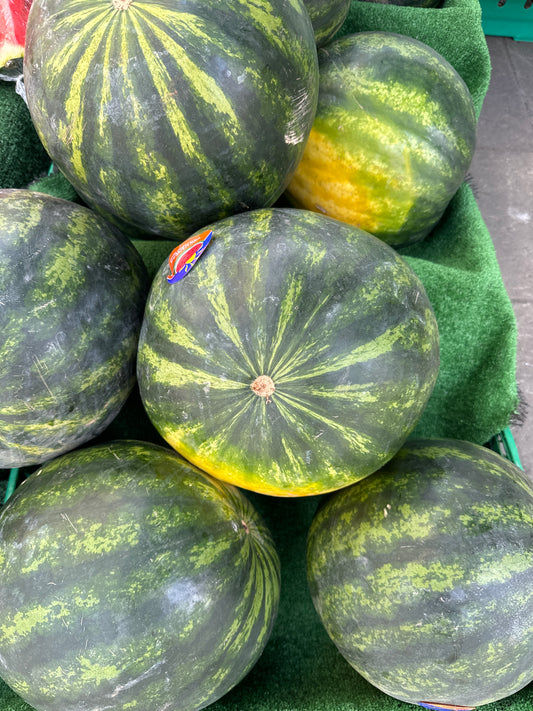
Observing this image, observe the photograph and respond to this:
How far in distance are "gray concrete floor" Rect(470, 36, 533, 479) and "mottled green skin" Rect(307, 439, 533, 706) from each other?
54.9 inches

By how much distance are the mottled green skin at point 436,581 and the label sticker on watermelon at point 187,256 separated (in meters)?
0.56

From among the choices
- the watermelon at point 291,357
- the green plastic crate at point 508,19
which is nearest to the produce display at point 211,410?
the watermelon at point 291,357

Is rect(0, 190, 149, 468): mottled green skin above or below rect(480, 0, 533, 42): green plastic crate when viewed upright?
above

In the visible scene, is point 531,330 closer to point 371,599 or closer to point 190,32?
point 371,599

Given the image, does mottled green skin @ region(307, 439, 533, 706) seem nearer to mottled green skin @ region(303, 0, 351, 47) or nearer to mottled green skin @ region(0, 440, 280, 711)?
mottled green skin @ region(0, 440, 280, 711)

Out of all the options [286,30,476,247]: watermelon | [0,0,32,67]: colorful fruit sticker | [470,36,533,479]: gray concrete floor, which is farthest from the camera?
[470,36,533,479]: gray concrete floor

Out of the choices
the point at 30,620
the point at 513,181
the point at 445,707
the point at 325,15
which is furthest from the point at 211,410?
the point at 513,181

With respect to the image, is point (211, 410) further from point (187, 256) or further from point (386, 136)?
point (386, 136)

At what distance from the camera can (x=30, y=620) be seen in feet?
3.05

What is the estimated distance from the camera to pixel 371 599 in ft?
3.24

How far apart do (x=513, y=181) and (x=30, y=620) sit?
2.87 meters

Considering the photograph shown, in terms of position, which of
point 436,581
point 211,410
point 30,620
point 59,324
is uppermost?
point 59,324

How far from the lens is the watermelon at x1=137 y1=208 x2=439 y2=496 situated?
867 mm

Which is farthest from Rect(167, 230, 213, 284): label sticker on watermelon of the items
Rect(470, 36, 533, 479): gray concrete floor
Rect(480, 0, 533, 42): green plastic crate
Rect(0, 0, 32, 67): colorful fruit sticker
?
Rect(480, 0, 533, 42): green plastic crate
